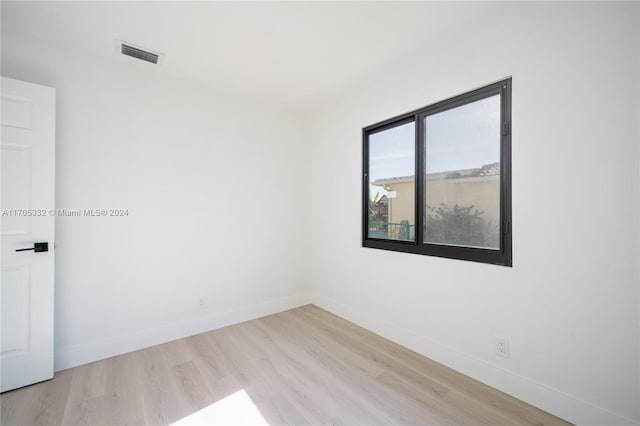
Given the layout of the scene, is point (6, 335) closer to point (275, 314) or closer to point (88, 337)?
point (88, 337)

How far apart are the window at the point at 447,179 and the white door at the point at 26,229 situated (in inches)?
113

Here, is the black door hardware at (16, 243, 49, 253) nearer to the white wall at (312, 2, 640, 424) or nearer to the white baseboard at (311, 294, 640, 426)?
the white baseboard at (311, 294, 640, 426)

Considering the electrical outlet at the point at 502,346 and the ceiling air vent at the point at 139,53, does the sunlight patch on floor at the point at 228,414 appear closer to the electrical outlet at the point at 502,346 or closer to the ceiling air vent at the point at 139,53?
the electrical outlet at the point at 502,346

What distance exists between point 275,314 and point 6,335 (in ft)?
7.66

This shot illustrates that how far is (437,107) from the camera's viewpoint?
8.01ft

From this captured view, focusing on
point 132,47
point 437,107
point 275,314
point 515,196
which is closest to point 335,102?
point 437,107

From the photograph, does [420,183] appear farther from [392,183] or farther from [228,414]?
[228,414]

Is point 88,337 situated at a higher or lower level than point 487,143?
lower

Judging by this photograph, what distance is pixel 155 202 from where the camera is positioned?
2.72m

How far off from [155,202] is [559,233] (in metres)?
3.36

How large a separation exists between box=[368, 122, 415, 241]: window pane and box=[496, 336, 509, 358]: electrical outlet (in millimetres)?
1051

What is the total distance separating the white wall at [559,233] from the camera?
153 centimetres

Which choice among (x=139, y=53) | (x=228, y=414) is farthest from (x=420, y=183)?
(x=139, y=53)

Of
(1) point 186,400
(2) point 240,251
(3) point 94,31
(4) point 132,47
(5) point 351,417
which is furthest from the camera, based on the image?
(2) point 240,251
